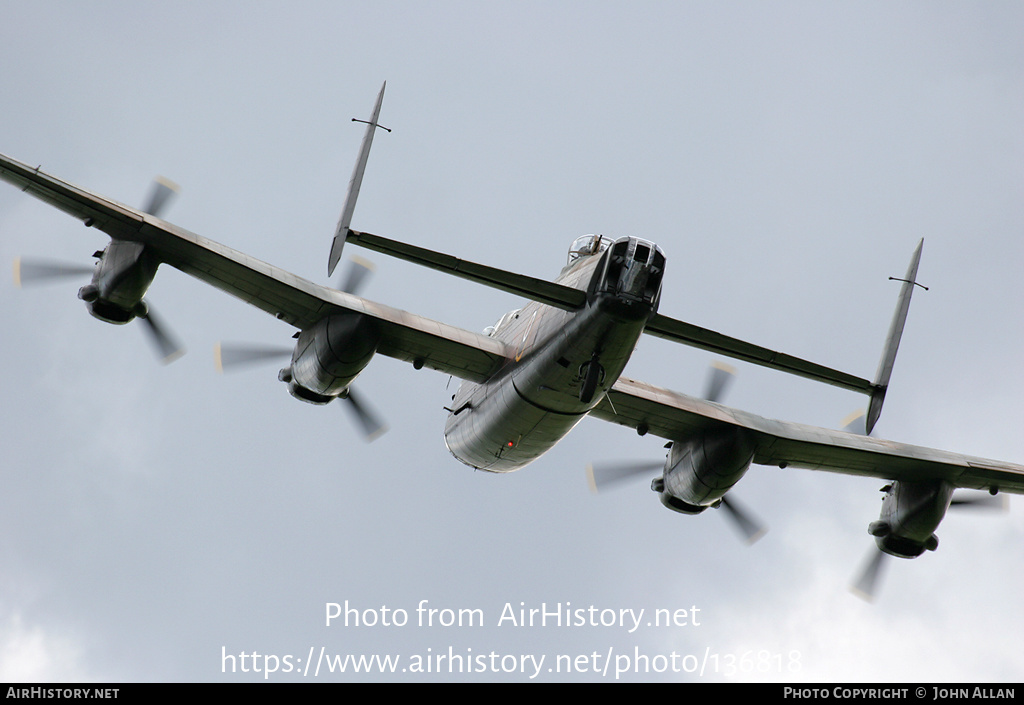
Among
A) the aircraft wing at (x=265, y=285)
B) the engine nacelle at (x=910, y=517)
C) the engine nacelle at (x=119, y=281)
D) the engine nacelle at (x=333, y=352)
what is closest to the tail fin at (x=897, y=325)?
the engine nacelle at (x=910, y=517)

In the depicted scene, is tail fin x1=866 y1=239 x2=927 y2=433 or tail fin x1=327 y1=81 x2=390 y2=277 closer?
tail fin x1=327 y1=81 x2=390 y2=277

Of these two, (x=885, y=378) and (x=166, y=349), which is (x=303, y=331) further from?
(x=885, y=378)

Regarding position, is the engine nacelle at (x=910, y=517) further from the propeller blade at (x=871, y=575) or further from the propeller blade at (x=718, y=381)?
the propeller blade at (x=718, y=381)

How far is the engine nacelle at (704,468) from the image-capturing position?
24.4 meters

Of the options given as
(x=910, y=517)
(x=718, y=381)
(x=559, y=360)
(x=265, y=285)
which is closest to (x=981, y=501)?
(x=910, y=517)

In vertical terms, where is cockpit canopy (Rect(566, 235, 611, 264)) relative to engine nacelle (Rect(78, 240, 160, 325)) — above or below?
above

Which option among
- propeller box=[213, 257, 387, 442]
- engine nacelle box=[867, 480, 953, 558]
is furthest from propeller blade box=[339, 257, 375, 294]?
engine nacelle box=[867, 480, 953, 558]

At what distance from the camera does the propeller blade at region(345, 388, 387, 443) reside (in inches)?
961

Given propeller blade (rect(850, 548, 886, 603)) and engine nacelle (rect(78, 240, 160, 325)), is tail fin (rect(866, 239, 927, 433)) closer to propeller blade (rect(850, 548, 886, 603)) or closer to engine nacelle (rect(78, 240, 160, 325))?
propeller blade (rect(850, 548, 886, 603))

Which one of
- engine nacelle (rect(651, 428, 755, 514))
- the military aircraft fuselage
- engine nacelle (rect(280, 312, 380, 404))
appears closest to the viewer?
the military aircraft fuselage

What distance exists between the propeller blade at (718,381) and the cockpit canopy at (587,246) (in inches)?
184

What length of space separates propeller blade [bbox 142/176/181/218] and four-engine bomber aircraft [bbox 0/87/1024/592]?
0.17 feet

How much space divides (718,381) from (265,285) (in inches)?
462

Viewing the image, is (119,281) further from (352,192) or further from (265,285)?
(352,192)
